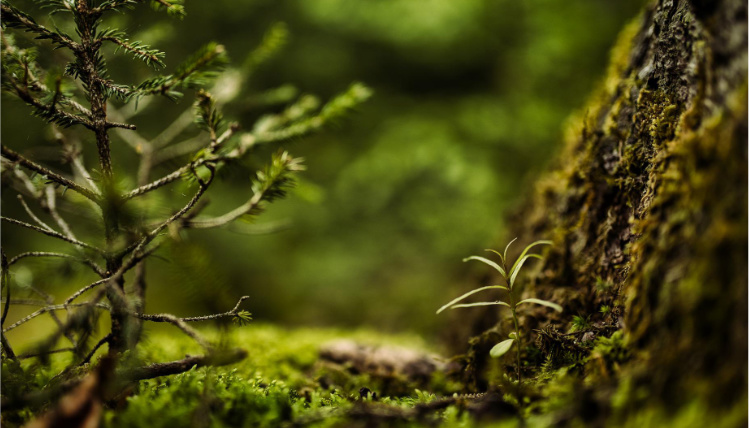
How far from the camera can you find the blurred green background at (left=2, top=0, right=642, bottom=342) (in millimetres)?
4750

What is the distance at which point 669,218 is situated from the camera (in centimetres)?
101

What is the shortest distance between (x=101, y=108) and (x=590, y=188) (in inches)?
68.3

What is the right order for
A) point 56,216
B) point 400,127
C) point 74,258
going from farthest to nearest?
point 400,127, point 56,216, point 74,258

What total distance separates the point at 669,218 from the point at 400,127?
13.8ft

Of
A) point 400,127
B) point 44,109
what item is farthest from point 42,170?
point 400,127

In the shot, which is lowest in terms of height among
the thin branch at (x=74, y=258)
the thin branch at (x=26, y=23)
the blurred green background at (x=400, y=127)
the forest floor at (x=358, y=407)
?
the forest floor at (x=358, y=407)

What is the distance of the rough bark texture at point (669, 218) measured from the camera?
2.66 ft

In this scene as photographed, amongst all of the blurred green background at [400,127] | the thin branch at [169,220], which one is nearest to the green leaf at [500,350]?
the thin branch at [169,220]

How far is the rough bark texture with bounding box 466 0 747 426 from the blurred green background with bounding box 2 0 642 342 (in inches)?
112

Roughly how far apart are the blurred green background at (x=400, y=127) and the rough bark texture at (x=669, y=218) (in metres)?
2.84

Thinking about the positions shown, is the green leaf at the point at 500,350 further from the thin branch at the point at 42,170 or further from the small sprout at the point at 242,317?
the thin branch at the point at 42,170

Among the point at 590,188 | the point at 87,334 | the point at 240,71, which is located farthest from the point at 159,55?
the point at 590,188

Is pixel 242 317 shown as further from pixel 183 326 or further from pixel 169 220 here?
pixel 169 220

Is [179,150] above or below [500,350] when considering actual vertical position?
above
